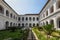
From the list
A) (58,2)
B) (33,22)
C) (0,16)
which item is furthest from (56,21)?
(33,22)

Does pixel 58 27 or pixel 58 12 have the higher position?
pixel 58 12

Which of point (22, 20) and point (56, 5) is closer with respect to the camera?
point (56, 5)

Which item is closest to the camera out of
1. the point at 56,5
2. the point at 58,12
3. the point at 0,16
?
the point at 58,12

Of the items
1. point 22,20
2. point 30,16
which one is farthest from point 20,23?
point 30,16

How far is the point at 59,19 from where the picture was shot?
1797 centimetres

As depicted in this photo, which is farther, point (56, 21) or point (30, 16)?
point (30, 16)

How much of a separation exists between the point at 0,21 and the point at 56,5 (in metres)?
11.8

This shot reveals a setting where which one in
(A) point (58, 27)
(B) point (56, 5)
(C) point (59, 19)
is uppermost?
(B) point (56, 5)

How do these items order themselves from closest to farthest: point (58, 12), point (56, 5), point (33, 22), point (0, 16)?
point (58, 12), point (56, 5), point (0, 16), point (33, 22)

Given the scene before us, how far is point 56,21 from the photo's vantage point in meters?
18.1

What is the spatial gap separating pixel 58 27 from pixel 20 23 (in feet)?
Result: 101

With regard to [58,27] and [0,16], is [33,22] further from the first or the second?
[58,27]

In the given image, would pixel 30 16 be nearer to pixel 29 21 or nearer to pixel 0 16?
pixel 29 21

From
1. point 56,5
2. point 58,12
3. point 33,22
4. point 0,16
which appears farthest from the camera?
point 33,22
